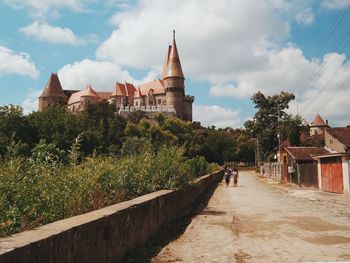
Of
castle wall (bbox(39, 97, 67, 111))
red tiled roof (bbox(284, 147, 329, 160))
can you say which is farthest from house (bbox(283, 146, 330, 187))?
castle wall (bbox(39, 97, 67, 111))

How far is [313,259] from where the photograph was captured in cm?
720

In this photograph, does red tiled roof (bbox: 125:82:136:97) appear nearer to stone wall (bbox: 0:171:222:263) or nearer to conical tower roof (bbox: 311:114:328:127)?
conical tower roof (bbox: 311:114:328:127)

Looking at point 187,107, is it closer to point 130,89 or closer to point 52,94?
point 130,89

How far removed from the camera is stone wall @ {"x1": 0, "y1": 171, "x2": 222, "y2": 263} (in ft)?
13.4

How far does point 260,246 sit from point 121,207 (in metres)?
3.09

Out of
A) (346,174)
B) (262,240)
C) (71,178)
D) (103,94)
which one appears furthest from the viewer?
(103,94)

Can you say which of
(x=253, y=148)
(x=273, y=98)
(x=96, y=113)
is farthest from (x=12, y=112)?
(x=253, y=148)

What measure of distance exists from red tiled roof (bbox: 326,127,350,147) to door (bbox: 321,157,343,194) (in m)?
17.6

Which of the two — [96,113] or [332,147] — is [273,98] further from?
[96,113]

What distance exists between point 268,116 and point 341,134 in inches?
725

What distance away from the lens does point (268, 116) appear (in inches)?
2613

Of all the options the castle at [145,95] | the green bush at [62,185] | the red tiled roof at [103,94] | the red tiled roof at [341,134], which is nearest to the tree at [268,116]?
the red tiled roof at [341,134]

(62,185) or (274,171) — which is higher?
(274,171)

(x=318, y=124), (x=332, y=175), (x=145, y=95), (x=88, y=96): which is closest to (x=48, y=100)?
(x=88, y=96)
